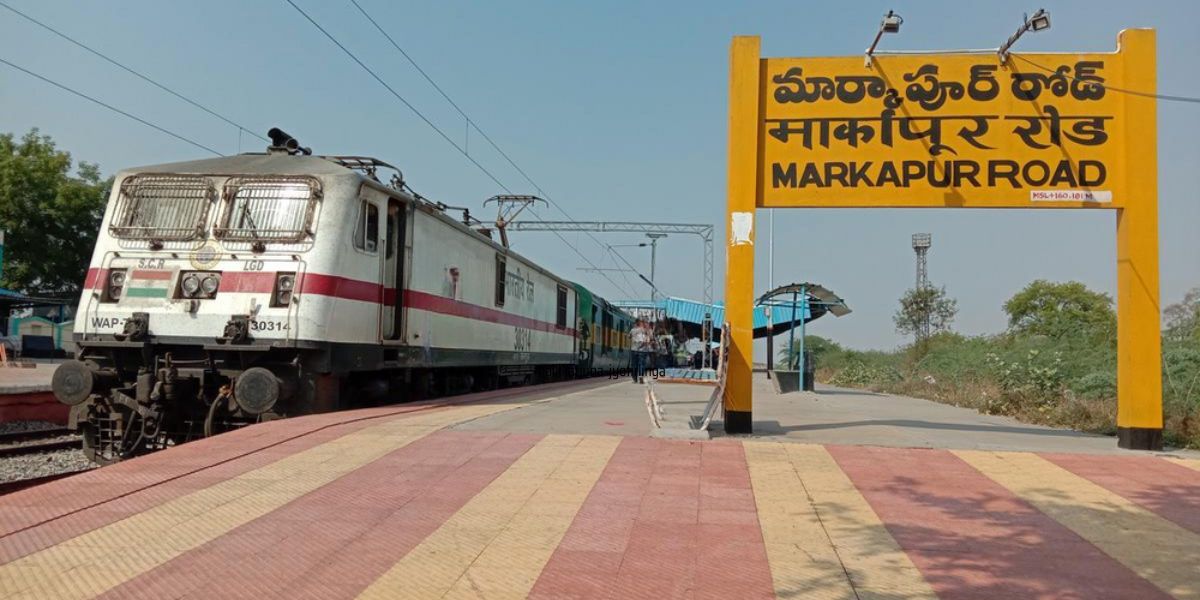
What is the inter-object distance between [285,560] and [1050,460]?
21.2ft

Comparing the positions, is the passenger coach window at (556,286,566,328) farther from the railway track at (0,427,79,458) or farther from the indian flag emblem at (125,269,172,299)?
the indian flag emblem at (125,269,172,299)

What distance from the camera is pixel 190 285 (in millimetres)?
8594

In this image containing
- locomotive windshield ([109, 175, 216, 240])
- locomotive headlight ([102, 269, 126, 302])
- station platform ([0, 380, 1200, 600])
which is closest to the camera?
station platform ([0, 380, 1200, 600])

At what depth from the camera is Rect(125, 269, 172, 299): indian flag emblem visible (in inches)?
338

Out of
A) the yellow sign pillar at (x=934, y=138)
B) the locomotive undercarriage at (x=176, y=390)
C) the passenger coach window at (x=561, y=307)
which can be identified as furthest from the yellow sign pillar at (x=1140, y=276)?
the passenger coach window at (x=561, y=307)

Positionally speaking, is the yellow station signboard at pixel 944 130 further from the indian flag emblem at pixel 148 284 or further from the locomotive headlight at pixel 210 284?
the indian flag emblem at pixel 148 284

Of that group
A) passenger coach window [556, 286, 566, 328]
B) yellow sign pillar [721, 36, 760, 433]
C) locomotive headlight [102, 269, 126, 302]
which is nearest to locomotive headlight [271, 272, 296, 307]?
locomotive headlight [102, 269, 126, 302]

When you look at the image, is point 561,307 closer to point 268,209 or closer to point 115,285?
point 268,209

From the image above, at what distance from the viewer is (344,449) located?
22.3 feet

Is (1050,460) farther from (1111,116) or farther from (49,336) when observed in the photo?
(49,336)

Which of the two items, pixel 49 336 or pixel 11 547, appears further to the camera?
pixel 49 336

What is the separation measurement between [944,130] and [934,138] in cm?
14

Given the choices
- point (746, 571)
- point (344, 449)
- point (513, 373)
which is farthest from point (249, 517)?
point (513, 373)

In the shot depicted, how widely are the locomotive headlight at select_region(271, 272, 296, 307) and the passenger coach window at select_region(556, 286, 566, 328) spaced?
14.4 m
